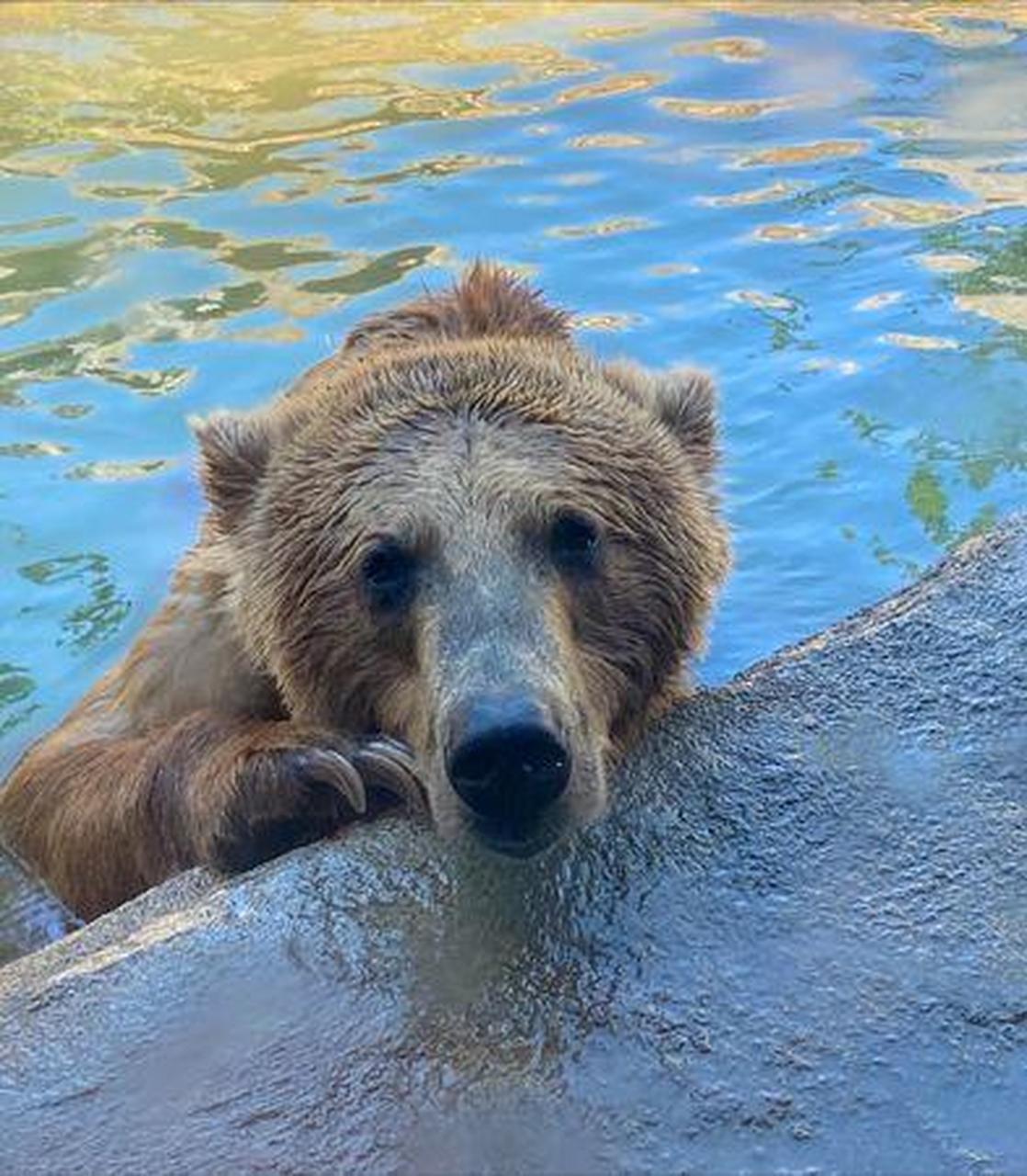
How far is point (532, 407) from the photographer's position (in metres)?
4.05

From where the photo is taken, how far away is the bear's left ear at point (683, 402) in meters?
4.45

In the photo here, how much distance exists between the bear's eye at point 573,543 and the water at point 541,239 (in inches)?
92.4

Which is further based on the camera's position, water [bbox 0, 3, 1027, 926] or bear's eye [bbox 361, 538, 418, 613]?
water [bbox 0, 3, 1027, 926]

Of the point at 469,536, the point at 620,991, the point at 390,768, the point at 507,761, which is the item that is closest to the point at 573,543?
the point at 469,536

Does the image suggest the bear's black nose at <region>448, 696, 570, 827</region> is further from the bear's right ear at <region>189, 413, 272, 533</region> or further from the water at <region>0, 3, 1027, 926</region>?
the water at <region>0, 3, 1027, 926</region>

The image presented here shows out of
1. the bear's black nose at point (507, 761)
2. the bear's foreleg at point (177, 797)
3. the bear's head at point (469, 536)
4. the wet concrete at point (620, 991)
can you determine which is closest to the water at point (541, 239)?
the bear's foreleg at point (177, 797)

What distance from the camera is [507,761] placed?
2986 millimetres

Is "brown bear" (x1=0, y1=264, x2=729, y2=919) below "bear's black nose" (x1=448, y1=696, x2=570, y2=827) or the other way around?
below

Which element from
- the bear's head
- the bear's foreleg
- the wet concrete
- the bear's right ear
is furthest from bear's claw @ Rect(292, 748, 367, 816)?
the bear's right ear

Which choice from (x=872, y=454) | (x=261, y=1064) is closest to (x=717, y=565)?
(x=261, y=1064)

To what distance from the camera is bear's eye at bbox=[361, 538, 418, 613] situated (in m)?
3.71

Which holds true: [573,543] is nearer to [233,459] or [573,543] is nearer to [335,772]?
[335,772]

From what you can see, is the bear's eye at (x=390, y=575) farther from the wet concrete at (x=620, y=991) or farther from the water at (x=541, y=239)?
the water at (x=541, y=239)

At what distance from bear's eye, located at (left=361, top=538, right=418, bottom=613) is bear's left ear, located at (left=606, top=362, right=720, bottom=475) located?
34.7 inches
